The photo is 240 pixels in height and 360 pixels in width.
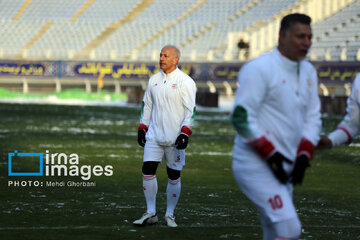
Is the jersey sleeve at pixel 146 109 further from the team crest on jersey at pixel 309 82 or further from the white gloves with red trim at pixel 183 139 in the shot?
the team crest on jersey at pixel 309 82

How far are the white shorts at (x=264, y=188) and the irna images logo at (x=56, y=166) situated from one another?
338 inches

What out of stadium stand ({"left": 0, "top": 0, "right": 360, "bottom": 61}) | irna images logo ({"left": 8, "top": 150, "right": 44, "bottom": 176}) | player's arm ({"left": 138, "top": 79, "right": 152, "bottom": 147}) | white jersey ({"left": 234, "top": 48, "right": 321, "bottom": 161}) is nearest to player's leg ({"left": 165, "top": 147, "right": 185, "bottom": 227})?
player's arm ({"left": 138, "top": 79, "right": 152, "bottom": 147})

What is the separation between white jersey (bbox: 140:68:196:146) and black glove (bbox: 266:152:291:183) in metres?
3.73

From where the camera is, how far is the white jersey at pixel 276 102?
5164mm

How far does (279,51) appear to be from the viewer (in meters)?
5.39

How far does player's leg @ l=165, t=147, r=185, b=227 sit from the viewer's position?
9.02 meters

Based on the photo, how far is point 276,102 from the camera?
529 centimetres

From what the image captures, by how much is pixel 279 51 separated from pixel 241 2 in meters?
66.4

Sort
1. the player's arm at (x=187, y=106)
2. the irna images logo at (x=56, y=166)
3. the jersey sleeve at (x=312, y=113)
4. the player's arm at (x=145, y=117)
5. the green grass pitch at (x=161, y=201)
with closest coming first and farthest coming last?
the jersey sleeve at (x=312, y=113) → the green grass pitch at (x=161, y=201) → the player's arm at (x=187, y=106) → the player's arm at (x=145, y=117) → the irna images logo at (x=56, y=166)

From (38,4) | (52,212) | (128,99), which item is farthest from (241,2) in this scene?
(52,212)

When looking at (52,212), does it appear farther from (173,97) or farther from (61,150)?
(61,150)

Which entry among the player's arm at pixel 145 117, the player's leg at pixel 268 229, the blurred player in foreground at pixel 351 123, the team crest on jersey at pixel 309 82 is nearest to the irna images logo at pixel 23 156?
the player's arm at pixel 145 117

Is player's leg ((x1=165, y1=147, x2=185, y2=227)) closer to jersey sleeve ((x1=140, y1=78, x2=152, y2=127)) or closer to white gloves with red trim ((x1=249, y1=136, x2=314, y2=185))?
jersey sleeve ((x1=140, y1=78, x2=152, y2=127))

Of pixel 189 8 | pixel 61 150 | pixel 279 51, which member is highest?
pixel 189 8
